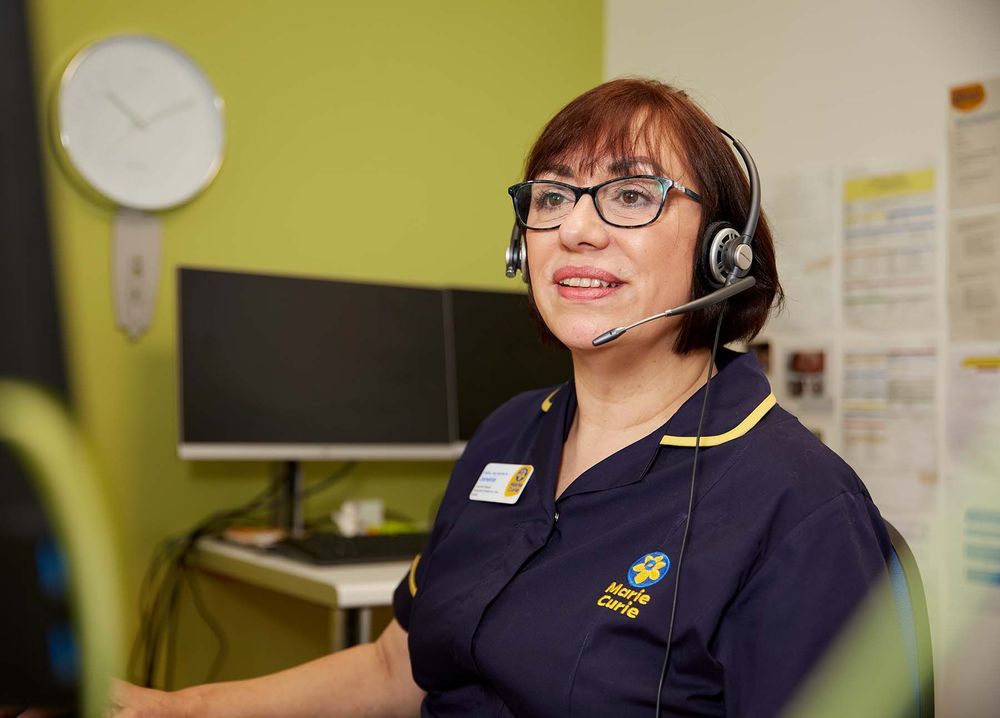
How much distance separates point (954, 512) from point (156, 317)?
1.81m

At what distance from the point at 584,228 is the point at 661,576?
0.41m

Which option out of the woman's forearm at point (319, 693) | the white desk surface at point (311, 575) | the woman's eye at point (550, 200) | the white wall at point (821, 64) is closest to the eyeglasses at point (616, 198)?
the woman's eye at point (550, 200)

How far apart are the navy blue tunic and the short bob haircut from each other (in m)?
0.06

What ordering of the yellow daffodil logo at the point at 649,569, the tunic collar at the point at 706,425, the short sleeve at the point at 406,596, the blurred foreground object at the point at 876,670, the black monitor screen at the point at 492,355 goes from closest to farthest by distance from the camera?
the blurred foreground object at the point at 876,670 < the yellow daffodil logo at the point at 649,569 < the tunic collar at the point at 706,425 < the short sleeve at the point at 406,596 < the black monitor screen at the point at 492,355

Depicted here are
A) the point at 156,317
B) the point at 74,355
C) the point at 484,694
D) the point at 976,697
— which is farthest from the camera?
the point at 156,317

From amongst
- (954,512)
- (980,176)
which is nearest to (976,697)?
(954,512)

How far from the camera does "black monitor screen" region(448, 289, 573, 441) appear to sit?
8.29 ft

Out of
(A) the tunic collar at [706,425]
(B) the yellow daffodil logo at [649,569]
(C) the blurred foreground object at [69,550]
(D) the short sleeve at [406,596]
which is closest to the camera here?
(C) the blurred foreground object at [69,550]

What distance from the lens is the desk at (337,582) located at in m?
1.75

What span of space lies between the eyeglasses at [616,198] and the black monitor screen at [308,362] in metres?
1.13

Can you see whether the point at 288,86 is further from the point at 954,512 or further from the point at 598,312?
the point at 954,512

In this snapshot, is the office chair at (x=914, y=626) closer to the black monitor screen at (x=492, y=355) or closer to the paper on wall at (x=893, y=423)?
the paper on wall at (x=893, y=423)

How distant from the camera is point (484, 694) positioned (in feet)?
3.61

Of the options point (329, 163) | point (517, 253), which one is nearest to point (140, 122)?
point (329, 163)
